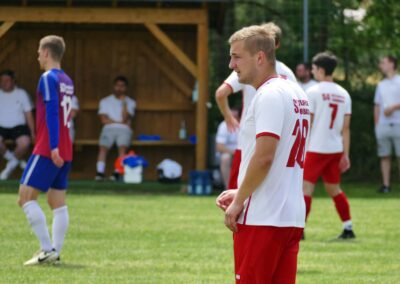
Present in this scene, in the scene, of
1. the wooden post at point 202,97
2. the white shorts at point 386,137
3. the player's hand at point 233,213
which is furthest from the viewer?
the white shorts at point 386,137

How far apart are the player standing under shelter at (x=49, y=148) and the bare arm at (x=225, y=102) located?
129 centimetres

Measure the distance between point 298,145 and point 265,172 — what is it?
29cm

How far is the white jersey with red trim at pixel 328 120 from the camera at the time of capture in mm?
11695

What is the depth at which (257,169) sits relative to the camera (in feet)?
18.4

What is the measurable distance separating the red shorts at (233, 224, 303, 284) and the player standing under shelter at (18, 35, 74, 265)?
4.03 meters

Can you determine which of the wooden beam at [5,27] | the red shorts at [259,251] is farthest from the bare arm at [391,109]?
the red shorts at [259,251]

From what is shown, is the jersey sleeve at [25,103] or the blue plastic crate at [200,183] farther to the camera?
the jersey sleeve at [25,103]

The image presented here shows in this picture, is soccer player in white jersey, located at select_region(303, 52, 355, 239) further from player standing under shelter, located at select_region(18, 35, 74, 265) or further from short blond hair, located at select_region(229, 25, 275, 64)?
short blond hair, located at select_region(229, 25, 275, 64)

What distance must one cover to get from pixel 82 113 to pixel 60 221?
36.8 ft

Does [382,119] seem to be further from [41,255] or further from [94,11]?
[41,255]

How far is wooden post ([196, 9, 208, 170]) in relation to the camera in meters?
19.0

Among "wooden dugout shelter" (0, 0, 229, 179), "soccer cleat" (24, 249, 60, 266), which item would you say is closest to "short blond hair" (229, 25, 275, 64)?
"soccer cleat" (24, 249, 60, 266)

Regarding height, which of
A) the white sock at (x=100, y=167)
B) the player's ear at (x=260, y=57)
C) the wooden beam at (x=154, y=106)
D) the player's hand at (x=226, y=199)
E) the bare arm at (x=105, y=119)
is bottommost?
the white sock at (x=100, y=167)

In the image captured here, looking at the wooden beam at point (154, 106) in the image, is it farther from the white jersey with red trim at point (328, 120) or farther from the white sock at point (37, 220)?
the white sock at point (37, 220)
